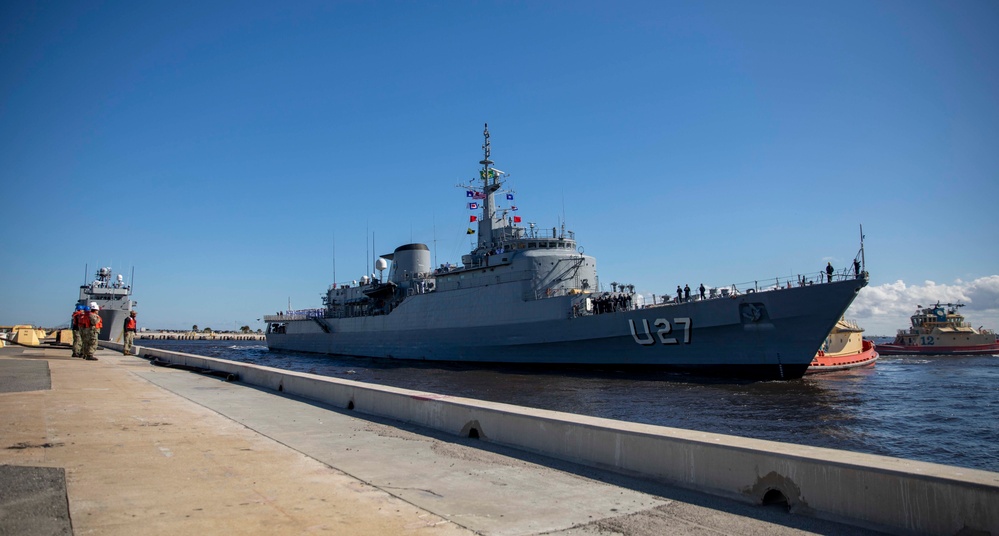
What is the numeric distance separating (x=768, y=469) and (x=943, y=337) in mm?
48939

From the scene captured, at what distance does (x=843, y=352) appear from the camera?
2877 cm

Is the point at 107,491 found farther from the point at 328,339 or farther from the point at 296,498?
the point at 328,339

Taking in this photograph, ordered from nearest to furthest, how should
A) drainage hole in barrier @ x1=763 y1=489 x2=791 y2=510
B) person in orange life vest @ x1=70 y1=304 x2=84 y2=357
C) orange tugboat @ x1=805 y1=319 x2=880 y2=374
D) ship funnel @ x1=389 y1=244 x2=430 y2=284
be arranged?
1. drainage hole in barrier @ x1=763 y1=489 x2=791 y2=510
2. person in orange life vest @ x1=70 y1=304 x2=84 y2=357
3. orange tugboat @ x1=805 y1=319 x2=880 y2=374
4. ship funnel @ x1=389 y1=244 x2=430 y2=284

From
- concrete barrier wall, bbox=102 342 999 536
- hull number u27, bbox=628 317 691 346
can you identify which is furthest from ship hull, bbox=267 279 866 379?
concrete barrier wall, bbox=102 342 999 536

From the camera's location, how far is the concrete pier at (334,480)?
3.06 m

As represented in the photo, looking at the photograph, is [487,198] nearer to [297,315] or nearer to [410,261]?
[410,261]

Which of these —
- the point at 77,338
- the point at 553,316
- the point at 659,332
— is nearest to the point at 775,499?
the point at 659,332

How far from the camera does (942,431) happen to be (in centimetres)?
1109

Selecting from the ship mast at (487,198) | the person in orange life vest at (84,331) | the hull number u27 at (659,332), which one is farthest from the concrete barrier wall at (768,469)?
the ship mast at (487,198)

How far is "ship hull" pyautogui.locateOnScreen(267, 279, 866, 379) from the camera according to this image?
17188mm

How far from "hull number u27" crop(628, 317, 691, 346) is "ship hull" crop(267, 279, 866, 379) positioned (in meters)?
0.03

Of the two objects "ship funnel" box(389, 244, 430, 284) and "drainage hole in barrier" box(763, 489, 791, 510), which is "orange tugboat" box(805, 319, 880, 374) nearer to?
"ship funnel" box(389, 244, 430, 284)

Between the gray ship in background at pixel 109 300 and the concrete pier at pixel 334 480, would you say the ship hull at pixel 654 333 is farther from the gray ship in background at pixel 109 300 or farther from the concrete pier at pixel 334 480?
the gray ship in background at pixel 109 300

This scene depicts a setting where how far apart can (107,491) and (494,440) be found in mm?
3093
